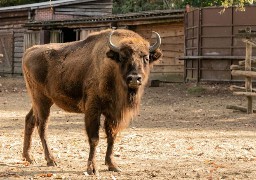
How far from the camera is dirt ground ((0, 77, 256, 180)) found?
26.1 ft

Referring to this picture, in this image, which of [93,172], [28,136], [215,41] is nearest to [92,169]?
[93,172]

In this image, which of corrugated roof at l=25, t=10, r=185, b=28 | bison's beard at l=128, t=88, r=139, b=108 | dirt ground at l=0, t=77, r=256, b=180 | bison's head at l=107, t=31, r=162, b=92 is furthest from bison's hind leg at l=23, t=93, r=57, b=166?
corrugated roof at l=25, t=10, r=185, b=28

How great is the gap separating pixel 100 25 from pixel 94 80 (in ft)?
69.5

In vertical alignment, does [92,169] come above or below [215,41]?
below

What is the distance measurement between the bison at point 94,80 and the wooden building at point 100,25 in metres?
15.9

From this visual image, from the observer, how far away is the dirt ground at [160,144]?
795 centimetres

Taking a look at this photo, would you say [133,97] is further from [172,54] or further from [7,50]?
[7,50]

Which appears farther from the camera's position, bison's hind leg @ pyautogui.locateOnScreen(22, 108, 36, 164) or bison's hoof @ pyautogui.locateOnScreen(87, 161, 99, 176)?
bison's hind leg @ pyautogui.locateOnScreen(22, 108, 36, 164)

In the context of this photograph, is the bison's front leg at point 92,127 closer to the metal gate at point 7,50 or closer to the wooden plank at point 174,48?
the wooden plank at point 174,48

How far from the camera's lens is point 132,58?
750 centimetres

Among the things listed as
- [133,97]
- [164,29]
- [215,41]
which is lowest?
[215,41]

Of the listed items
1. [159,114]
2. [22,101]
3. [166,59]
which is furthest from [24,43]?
[159,114]

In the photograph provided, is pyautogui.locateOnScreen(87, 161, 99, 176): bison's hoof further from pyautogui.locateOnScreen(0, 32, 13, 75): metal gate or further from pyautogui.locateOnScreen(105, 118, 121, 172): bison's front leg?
pyautogui.locateOnScreen(0, 32, 13, 75): metal gate

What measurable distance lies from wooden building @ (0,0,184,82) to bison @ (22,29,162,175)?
52.3 ft
